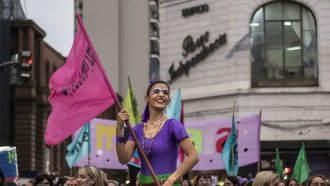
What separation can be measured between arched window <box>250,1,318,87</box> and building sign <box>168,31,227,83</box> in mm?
1660

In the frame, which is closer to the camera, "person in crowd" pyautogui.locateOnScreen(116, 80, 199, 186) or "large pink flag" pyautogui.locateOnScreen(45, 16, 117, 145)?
"person in crowd" pyautogui.locateOnScreen(116, 80, 199, 186)

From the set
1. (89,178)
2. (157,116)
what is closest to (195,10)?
(89,178)

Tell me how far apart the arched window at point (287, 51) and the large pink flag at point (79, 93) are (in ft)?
107

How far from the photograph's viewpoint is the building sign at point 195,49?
41188 mm

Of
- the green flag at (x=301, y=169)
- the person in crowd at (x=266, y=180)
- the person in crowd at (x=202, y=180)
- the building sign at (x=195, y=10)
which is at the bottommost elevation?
the green flag at (x=301, y=169)

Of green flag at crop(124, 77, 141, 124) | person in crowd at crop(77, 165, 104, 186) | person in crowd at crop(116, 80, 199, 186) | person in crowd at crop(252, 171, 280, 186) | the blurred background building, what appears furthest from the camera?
the blurred background building

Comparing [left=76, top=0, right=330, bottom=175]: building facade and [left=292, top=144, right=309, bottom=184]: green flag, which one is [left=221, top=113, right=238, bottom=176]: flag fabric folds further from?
[left=76, top=0, right=330, bottom=175]: building facade

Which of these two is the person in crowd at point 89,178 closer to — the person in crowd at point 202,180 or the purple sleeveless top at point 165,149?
the purple sleeveless top at point 165,149

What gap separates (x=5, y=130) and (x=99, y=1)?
1313 inches

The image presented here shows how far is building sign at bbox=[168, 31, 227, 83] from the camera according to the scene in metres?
41.2

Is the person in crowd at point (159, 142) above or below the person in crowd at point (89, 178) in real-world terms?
above

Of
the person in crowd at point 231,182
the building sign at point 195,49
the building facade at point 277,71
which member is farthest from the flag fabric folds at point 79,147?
the building sign at point 195,49

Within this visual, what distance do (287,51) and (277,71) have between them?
103 centimetres

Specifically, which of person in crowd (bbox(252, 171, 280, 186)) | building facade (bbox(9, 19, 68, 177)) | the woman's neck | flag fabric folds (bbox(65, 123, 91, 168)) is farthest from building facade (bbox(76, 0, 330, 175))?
the woman's neck
